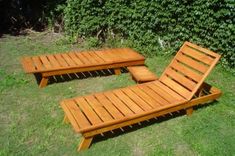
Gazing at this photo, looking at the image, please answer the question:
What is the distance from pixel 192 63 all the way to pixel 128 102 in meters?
1.50

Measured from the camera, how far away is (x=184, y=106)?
579 cm

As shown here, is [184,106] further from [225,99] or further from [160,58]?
[160,58]

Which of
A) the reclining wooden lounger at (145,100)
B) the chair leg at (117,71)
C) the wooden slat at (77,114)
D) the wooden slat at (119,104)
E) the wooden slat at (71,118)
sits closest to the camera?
the wooden slat at (71,118)

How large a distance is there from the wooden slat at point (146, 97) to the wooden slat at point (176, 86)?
54 cm

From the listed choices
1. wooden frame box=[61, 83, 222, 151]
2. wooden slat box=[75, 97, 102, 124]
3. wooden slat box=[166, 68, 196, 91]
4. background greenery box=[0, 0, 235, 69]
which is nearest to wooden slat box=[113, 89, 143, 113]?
wooden frame box=[61, 83, 222, 151]

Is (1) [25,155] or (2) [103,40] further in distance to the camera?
(2) [103,40]

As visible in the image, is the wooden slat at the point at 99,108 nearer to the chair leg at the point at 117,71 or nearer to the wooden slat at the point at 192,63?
the chair leg at the point at 117,71

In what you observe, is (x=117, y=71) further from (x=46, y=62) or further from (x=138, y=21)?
(x=138, y=21)

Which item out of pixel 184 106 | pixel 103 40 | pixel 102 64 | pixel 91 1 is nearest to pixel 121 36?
pixel 103 40

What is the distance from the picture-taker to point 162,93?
19.8 feet

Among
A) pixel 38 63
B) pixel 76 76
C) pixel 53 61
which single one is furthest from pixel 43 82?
pixel 76 76

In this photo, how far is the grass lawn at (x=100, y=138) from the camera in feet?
16.7

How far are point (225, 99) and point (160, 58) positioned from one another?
2228 mm

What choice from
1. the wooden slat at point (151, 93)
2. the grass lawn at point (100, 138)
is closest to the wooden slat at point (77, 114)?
the grass lawn at point (100, 138)
